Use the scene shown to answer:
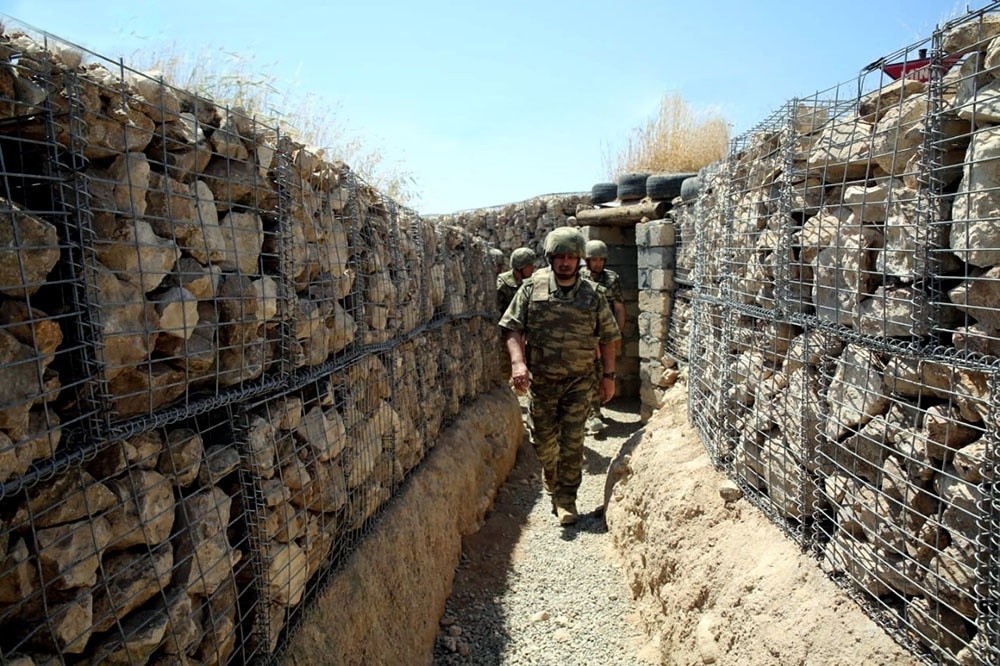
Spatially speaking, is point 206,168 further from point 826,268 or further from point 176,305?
point 826,268

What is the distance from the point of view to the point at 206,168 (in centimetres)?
225

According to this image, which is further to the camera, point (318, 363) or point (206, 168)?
point (318, 363)

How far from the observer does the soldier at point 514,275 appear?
7.91m

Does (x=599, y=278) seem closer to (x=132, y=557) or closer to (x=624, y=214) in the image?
(x=624, y=214)

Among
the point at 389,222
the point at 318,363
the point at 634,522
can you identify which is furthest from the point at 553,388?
the point at 318,363

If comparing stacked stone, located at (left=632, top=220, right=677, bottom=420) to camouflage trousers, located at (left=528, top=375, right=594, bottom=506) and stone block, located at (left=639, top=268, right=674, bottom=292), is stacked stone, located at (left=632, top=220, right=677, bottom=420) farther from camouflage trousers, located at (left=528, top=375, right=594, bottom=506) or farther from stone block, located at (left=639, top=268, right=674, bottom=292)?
camouflage trousers, located at (left=528, top=375, right=594, bottom=506)

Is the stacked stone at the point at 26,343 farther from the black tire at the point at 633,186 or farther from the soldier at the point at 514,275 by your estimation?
the black tire at the point at 633,186

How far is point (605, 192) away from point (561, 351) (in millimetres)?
4568

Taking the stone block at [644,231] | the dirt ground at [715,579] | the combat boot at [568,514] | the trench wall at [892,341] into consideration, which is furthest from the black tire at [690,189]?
the combat boot at [568,514]

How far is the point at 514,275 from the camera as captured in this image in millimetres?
8086

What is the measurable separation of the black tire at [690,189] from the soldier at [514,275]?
185cm

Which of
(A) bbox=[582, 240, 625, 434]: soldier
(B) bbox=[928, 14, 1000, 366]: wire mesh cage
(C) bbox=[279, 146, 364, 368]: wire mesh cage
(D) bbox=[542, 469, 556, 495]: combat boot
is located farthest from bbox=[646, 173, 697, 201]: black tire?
(B) bbox=[928, 14, 1000, 366]: wire mesh cage

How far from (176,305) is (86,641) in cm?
88

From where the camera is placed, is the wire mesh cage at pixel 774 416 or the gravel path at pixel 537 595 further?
the gravel path at pixel 537 595
